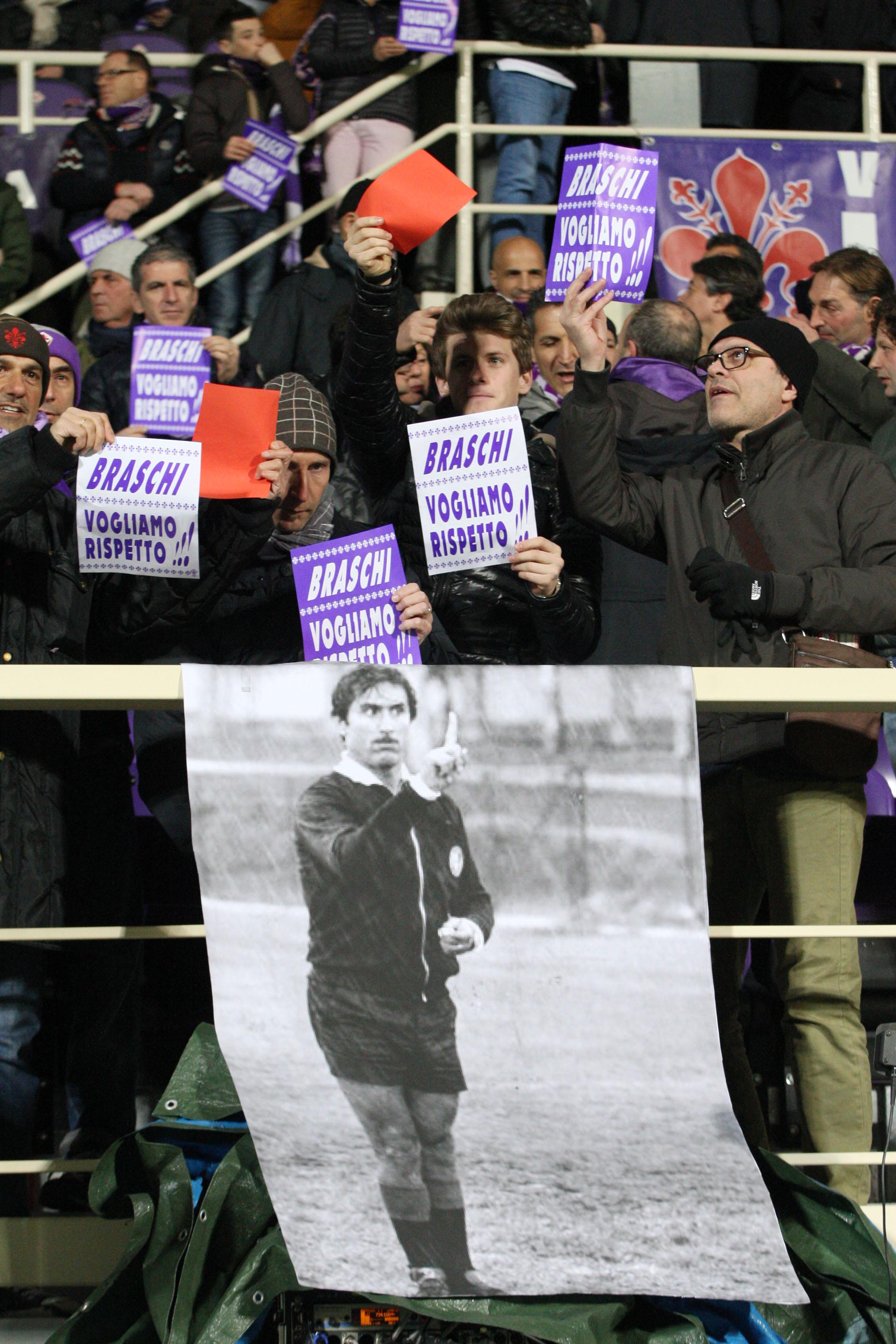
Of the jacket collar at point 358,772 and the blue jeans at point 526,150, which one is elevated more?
the blue jeans at point 526,150

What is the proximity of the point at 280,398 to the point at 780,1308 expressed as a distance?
2477mm

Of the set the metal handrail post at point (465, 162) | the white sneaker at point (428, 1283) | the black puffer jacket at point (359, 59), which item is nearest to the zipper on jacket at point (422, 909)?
the white sneaker at point (428, 1283)

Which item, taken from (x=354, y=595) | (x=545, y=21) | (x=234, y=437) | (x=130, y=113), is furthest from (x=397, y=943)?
(x=130, y=113)

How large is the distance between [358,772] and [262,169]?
5.24m

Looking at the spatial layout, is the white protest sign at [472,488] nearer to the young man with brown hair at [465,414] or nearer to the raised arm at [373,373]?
the young man with brown hair at [465,414]

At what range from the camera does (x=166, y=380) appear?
19.1ft

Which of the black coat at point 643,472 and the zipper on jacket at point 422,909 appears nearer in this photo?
the zipper on jacket at point 422,909

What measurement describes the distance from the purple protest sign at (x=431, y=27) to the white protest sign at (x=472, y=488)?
419 centimetres

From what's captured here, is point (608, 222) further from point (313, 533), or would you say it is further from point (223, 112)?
point (223, 112)

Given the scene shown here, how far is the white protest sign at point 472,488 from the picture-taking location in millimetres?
3537

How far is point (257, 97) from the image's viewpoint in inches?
316

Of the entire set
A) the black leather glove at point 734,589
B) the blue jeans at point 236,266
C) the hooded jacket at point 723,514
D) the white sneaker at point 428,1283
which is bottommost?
the white sneaker at point 428,1283

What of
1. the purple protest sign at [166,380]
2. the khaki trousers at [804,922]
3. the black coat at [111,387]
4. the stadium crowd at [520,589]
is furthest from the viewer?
the black coat at [111,387]

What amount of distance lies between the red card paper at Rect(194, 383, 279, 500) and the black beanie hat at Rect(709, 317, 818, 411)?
1.19 metres
